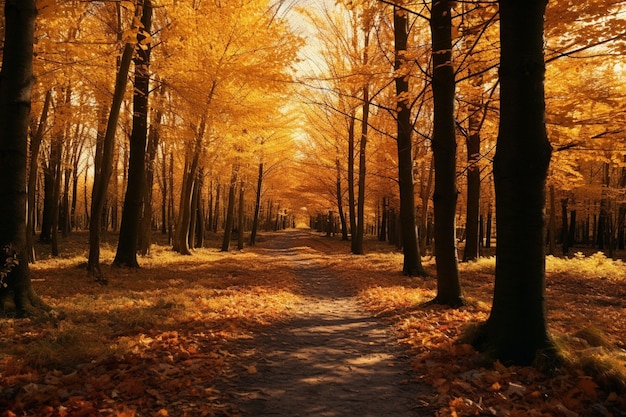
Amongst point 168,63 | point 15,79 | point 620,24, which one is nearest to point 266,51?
point 168,63

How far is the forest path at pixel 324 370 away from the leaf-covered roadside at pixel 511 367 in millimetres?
287

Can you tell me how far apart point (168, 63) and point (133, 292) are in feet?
20.0

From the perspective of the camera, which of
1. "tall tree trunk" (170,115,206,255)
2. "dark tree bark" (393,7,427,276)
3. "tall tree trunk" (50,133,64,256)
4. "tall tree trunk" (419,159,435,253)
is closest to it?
"dark tree bark" (393,7,427,276)

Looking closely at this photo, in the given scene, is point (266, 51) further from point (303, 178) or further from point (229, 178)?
point (303, 178)

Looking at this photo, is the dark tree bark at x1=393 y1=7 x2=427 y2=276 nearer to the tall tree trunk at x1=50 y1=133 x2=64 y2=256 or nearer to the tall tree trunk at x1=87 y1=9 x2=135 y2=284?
the tall tree trunk at x1=87 y1=9 x2=135 y2=284

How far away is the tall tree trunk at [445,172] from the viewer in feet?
21.9

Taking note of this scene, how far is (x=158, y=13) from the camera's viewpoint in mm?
12828

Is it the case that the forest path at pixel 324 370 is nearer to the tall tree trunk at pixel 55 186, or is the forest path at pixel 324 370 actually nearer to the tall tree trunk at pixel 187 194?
the tall tree trunk at pixel 187 194

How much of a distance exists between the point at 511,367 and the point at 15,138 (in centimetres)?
633

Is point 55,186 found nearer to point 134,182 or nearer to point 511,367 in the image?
point 134,182

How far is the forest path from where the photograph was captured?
10.6ft

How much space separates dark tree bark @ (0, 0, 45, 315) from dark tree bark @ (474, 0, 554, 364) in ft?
18.9

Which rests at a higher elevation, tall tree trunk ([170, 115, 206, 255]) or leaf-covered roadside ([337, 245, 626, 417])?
tall tree trunk ([170, 115, 206, 255])

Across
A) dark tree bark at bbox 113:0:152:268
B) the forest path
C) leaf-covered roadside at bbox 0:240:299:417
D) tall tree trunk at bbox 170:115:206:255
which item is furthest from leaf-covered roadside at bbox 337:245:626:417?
tall tree trunk at bbox 170:115:206:255
